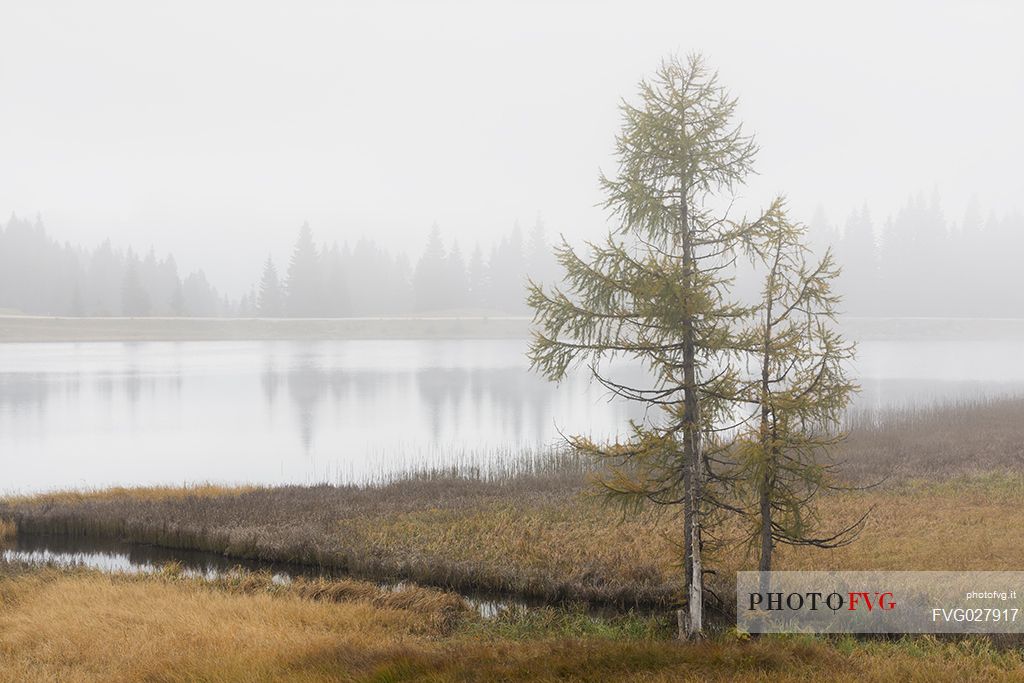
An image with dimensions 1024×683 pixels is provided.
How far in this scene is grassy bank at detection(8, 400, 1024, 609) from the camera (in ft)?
48.8

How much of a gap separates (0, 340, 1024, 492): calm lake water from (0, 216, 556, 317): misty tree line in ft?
81.3

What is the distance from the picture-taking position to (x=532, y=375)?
7288 cm

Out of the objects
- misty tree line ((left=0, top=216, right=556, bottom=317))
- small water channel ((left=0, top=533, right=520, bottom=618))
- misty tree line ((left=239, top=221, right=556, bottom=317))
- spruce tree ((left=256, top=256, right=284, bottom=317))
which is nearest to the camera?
small water channel ((left=0, top=533, right=520, bottom=618))

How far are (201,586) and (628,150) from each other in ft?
37.6

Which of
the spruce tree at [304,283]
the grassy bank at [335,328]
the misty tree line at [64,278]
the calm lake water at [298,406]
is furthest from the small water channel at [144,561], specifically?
the misty tree line at [64,278]

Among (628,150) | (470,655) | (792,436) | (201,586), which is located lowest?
(201,586)

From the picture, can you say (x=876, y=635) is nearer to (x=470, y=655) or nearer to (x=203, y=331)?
(x=470, y=655)

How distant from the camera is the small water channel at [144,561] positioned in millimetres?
15656

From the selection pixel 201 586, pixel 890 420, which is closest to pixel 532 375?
pixel 890 420

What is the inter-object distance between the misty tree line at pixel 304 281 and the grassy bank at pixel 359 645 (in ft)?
333

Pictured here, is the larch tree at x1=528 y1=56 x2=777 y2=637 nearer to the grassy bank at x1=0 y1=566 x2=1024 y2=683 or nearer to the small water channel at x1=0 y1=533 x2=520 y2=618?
the grassy bank at x1=0 y1=566 x2=1024 y2=683

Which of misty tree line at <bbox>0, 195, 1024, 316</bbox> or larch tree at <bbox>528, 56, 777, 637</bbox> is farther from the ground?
misty tree line at <bbox>0, 195, 1024, 316</bbox>

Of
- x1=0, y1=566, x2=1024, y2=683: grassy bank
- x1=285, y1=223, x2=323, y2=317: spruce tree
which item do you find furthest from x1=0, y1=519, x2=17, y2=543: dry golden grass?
x1=285, y1=223, x2=323, y2=317: spruce tree

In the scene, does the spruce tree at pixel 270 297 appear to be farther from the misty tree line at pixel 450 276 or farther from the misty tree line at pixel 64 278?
the misty tree line at pixel 64 278
